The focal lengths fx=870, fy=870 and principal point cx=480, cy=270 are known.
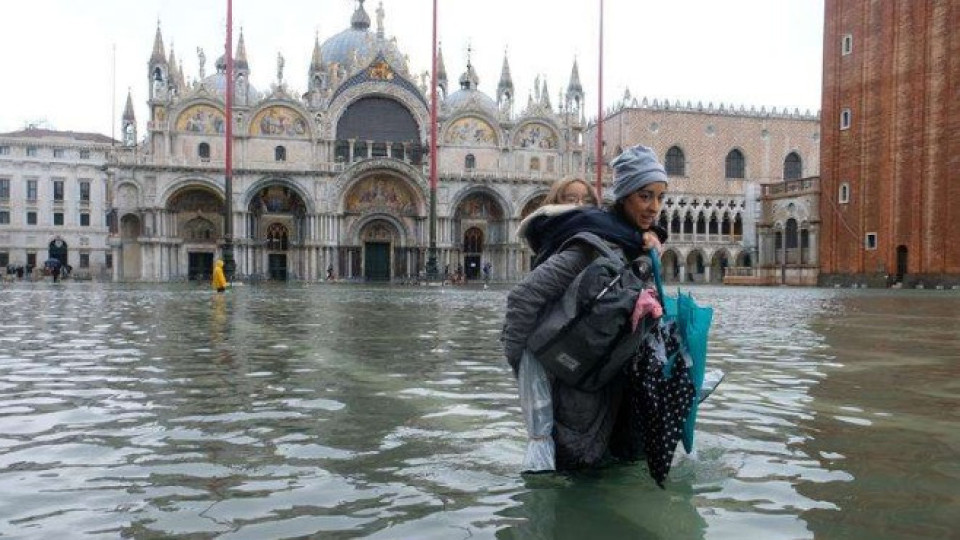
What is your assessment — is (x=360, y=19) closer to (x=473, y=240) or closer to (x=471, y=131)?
(x=471, y=131)

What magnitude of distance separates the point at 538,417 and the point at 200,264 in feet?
163

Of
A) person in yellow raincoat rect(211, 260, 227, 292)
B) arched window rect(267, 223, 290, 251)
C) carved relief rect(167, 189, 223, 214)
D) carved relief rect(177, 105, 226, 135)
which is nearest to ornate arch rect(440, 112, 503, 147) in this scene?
arched window rect(267, 223, 290, 251)

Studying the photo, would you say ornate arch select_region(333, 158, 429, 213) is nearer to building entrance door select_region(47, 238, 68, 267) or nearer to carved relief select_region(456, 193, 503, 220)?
carved relief select_region(456, 193, 503, 220)

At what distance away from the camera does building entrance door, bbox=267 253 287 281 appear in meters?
51.4

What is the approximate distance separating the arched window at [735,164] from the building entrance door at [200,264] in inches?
1434

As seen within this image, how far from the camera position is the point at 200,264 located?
166 feet

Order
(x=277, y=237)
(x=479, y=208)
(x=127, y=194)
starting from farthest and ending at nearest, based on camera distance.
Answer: (x=479, y=208)
(x=277, y=237)
(x=127, y=194)

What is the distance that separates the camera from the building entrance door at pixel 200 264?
50.2m

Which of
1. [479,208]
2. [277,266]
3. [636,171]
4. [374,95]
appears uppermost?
[374,95]

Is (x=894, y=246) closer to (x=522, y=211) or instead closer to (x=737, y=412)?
(x=522, y=211)

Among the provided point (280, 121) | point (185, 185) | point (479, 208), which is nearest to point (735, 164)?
point (479, 208)

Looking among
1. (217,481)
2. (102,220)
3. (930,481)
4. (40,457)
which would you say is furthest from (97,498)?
(102,220)

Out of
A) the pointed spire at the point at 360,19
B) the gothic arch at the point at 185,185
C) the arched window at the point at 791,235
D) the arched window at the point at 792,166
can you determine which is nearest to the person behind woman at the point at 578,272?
the arched window at the point at 791,235

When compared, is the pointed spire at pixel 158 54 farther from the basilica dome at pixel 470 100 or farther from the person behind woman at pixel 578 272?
the person behind woman at pixel 578 272
